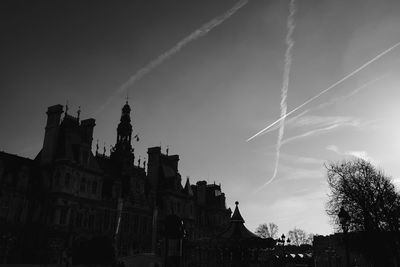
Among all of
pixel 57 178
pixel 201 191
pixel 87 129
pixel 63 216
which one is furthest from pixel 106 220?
pixel 201 191

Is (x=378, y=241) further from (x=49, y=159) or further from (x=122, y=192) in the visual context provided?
(x=49, y=159)

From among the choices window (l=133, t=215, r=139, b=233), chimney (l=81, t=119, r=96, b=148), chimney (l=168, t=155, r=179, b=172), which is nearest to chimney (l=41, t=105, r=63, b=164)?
chimney (l=81, t=119, r=96, b=148)

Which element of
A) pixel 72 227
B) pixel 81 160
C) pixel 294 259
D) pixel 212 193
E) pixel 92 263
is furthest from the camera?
pixel 212 193

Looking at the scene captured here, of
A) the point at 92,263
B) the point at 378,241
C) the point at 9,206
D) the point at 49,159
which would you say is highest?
the point at 49,159

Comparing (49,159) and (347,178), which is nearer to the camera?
(347,178)

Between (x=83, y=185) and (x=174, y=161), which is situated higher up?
(x=174, y=161)

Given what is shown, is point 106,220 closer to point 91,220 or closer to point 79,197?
point 91,220

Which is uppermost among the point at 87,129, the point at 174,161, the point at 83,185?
the point at 174,161

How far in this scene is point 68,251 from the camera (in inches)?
1645

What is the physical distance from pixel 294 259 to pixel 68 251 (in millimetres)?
36408

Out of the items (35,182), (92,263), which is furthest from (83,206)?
(92,263)

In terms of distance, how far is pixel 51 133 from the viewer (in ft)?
163

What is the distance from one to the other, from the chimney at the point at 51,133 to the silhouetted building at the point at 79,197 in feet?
0.41

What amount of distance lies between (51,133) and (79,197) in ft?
30.5
